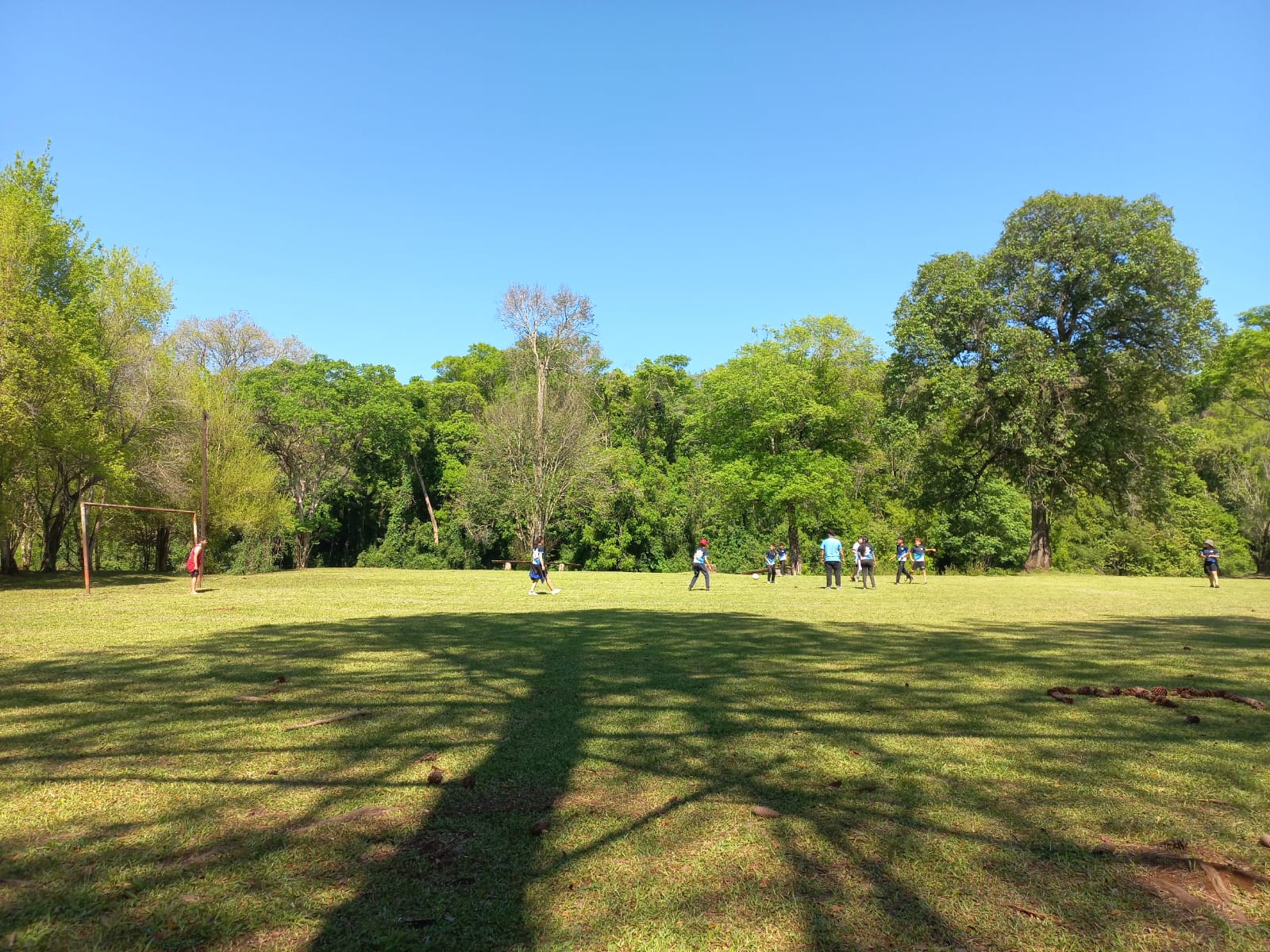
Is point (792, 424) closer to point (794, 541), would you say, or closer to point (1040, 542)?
point (794, 541)

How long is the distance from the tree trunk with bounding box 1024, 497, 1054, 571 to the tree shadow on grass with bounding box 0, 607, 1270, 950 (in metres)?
33.8

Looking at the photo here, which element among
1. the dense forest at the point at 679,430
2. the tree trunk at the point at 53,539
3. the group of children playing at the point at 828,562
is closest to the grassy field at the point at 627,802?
the group of children playing at the point at 828,562

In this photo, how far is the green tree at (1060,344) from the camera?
34250 millimetres

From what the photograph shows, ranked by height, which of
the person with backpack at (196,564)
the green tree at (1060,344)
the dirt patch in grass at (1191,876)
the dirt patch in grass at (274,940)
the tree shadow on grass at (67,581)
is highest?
the green tree at (1060,344)

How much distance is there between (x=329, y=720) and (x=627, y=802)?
3.02 metres

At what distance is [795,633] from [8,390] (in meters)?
25.2

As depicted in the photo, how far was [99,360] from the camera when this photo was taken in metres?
27.7

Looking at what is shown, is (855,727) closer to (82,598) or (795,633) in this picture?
(795,633)

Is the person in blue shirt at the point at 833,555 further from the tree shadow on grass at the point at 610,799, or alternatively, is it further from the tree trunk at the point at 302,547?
the tree trunk at the point at 302,547

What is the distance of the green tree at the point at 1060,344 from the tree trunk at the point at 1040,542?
0.25ft

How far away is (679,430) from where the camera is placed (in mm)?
63031

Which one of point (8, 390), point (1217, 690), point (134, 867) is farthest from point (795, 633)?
point (8, 390)

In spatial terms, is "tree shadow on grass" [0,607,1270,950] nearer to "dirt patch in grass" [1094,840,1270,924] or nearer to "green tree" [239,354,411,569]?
"dirt patch in grass" [1094,840,1270,924]

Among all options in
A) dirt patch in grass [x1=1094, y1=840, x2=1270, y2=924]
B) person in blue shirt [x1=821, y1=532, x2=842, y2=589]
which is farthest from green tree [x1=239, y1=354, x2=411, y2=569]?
dirt patch in grass [x1=1094, y1=840, x2=1270, y2=924]
